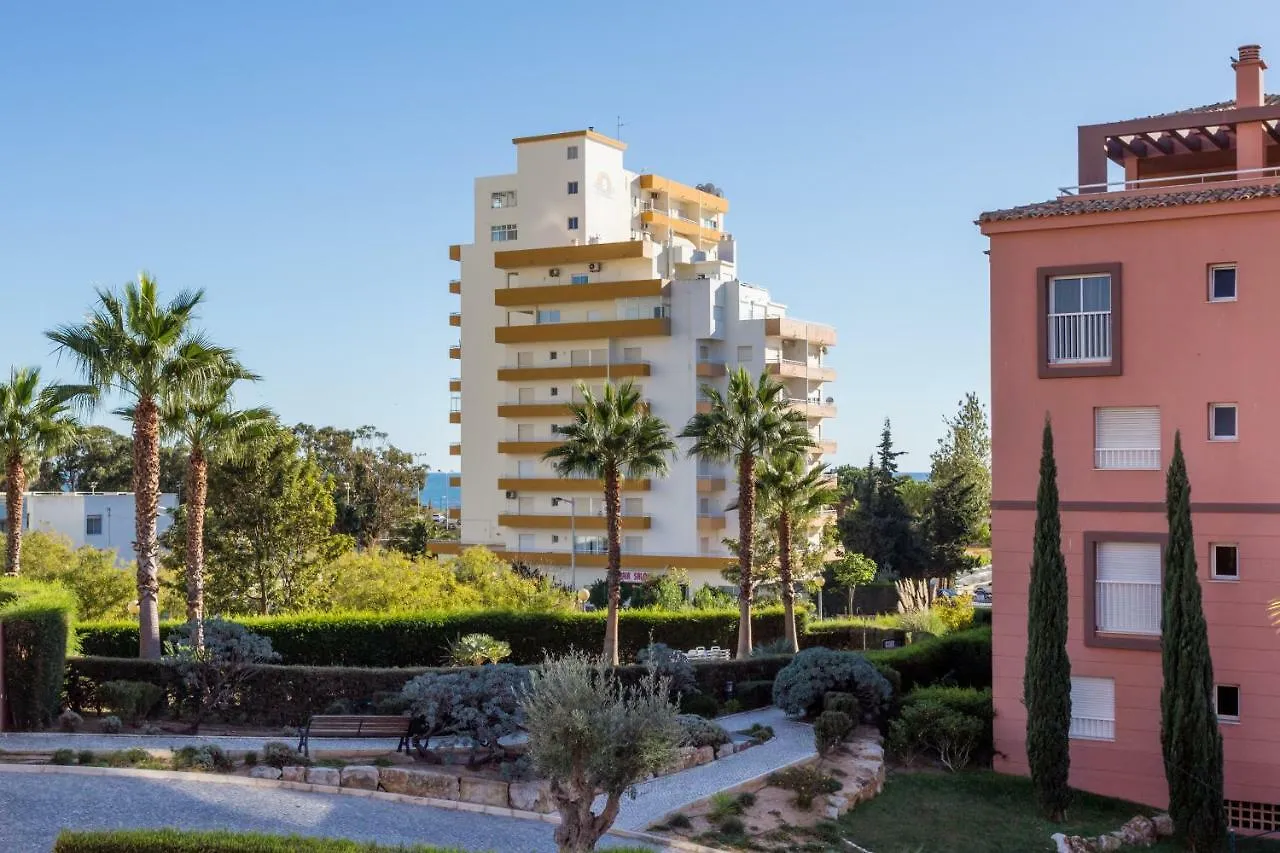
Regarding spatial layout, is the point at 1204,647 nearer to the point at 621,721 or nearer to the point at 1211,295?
the point at 1211,295

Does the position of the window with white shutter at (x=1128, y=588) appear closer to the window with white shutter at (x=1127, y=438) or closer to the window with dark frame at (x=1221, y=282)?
the window with white shutter at (x=1127, y=438)

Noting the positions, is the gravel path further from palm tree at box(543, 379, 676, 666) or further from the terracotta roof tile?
palm tree at box(543, 379, 676, 666)

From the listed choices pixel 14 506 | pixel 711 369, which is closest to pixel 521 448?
pixel 711 369

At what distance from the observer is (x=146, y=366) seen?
31203 millimetres

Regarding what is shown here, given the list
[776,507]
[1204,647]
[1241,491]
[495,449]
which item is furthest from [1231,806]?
[495,449]

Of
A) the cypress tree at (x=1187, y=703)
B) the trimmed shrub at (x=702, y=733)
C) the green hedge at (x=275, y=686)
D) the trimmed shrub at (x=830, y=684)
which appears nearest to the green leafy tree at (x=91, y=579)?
the green hedge at (x=275, y=686)

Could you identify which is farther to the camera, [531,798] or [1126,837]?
[1126,837]

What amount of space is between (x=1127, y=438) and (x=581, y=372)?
183ft

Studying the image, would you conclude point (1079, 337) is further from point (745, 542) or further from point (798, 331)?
point (798, 331)

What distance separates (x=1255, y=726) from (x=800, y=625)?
22.7m

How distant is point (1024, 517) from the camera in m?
27.5

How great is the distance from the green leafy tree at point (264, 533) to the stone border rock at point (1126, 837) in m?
31.1

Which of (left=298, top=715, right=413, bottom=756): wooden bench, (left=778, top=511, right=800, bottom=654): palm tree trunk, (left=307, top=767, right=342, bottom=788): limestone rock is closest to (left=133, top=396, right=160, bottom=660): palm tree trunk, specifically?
(left=298, top=715, right=413, bottom=756): wooden bench

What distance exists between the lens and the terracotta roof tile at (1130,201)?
25500 millimetres
